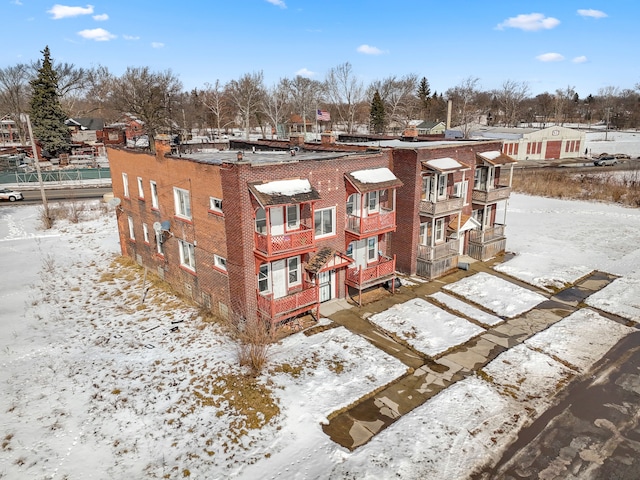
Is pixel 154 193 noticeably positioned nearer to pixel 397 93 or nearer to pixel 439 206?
pixel 439 206

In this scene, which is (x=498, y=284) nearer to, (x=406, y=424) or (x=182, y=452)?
(x=406, y=424)

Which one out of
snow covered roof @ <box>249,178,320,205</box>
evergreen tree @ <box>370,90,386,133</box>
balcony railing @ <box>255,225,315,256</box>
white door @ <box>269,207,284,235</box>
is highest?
evergreen tree @ <box>370,90,386,133</box>

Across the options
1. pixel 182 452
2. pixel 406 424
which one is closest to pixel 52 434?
pixel 182 452

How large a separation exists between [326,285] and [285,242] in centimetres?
489

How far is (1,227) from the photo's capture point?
117 ft

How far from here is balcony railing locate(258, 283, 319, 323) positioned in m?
17.2

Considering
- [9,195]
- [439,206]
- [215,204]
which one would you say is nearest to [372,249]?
[439,206]

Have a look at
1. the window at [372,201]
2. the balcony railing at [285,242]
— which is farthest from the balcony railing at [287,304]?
the window at [372,201]

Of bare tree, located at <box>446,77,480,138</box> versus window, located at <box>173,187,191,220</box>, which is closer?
window, located at <box>173,187,191,220</box>

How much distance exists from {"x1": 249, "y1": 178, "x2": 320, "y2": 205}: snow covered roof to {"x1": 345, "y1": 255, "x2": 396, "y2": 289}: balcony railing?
5.17 meters

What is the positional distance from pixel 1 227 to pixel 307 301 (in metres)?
32.4

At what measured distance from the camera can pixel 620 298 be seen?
22.0m

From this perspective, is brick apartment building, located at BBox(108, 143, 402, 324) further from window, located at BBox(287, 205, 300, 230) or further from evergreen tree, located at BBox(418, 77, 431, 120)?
evergreen tree, located at BBox(418, 77, 431, 120)

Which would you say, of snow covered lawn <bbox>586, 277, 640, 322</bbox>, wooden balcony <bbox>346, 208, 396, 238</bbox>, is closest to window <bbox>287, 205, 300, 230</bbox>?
wooden balcony <bbox>346, 208, 396, 238</bbox>
